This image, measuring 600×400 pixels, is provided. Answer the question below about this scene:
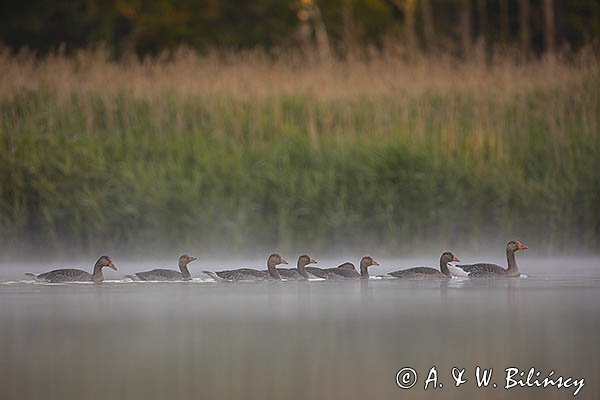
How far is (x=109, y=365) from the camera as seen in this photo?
6.66 meters

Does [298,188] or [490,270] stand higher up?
[298,188]

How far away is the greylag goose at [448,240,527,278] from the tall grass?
5.58 ft

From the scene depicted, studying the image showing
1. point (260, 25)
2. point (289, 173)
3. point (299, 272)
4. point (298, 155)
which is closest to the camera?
point (299, 272)

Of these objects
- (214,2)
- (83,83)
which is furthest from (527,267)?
(214,2)

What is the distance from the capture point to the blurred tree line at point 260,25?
25.2m

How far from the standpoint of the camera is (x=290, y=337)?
7473mm

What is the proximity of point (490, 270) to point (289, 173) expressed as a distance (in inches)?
115

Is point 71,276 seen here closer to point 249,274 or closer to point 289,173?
point 249,274

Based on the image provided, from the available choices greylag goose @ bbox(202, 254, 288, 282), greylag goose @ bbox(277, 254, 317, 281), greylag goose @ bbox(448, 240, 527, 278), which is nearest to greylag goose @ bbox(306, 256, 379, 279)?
greylag goose @ bbox(277, 254, 317, 281)

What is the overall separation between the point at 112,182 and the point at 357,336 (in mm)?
5874

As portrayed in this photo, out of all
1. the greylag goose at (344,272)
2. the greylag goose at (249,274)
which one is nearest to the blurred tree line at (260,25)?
the greylag goose at (344,272)

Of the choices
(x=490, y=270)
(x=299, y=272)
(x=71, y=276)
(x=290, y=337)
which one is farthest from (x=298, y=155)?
(x=290, y=337)

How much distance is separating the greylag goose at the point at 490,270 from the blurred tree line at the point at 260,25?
12.5 m

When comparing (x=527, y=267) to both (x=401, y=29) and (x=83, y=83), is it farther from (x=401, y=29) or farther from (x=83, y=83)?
(x=401, y=29)
